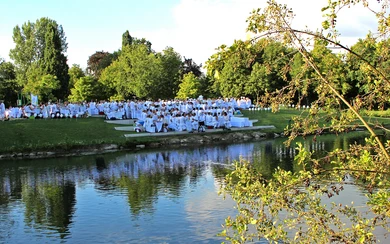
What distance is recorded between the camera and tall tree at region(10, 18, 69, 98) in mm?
64688

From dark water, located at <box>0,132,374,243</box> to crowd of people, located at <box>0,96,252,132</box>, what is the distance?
8223mm

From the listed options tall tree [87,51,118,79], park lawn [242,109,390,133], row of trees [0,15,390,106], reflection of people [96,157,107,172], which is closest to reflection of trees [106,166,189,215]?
reflection of people [96,157,107,172]

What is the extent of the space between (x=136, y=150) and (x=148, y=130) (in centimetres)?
554

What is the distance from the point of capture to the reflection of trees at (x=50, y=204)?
14859 mm

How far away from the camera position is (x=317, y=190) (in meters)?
5.57

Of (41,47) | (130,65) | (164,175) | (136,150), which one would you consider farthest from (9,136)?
(41,47)

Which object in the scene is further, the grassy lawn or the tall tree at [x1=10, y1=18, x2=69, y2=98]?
the tall tree at [x1=10, y1=18, x2=69, y2=98]

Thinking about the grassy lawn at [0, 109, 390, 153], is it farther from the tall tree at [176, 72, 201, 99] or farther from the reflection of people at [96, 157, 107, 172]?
the tall tree at [176, 72, 201, 99]

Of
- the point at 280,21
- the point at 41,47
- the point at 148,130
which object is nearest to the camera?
the point at 280,21

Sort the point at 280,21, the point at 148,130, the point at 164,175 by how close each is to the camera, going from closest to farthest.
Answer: the point at 280,21, the point at 164,175, the point at 148,130

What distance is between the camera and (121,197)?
17719 millimetres

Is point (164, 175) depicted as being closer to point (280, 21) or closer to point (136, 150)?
point (136, 150)

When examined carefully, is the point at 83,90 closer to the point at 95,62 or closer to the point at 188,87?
the point at 188,87

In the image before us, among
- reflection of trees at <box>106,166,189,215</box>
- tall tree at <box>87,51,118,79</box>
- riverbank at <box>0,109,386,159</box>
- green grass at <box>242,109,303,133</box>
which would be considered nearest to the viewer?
reflection of trees at <box>106,166,189,215</box>
